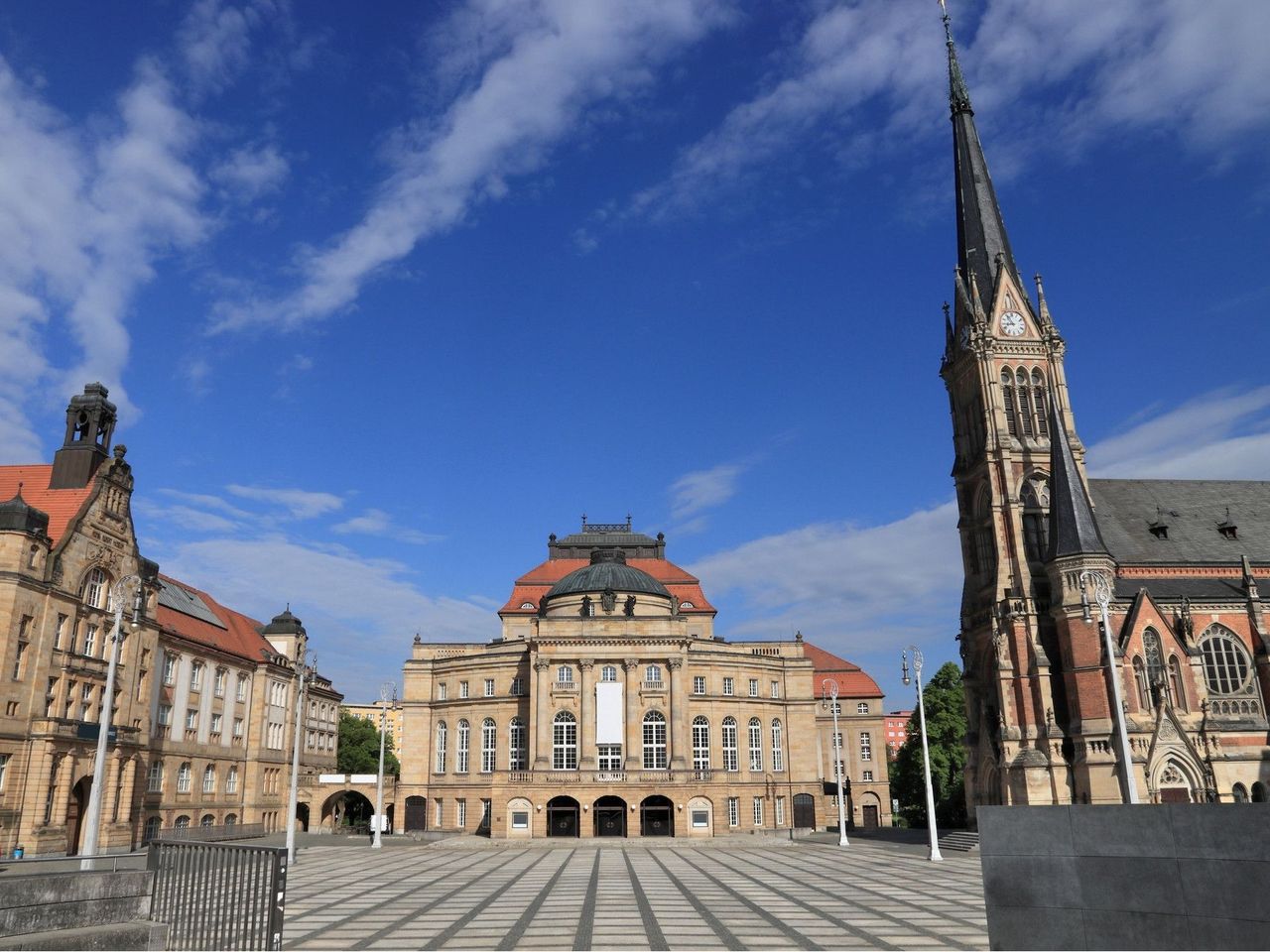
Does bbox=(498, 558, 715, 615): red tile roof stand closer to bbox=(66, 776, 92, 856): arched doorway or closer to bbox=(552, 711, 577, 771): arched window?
bbox=(552, 711, 577, 771): arched window

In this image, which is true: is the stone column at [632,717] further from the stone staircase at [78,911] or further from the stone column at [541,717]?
the stone staircase at [78,911]

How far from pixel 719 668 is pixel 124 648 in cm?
4225

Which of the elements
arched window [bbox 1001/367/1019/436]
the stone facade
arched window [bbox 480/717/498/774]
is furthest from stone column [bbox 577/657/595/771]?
arched window [bbox 1001/367/1019/436]

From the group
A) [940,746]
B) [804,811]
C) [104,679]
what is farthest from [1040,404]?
[104,679]

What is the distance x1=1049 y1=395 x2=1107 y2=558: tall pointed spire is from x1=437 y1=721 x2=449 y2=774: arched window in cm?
4831

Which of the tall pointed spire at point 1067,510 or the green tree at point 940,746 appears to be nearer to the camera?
the tall pointed spire at point 1067,510

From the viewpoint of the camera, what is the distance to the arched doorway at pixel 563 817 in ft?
198

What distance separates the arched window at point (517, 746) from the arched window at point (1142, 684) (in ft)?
139

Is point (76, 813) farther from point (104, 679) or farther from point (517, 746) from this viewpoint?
point (517, 746)

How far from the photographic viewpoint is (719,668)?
232ft

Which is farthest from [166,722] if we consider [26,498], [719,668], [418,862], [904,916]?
[904,916]

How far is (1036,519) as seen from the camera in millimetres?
57969

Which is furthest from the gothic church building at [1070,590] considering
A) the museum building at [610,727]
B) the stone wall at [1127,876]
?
the stone wall at [1127,876]

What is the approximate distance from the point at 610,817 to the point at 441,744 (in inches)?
711
